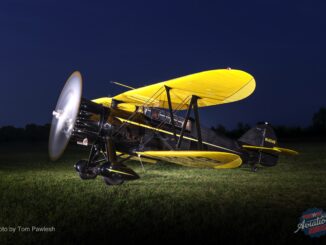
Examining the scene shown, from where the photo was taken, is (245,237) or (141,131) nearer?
(245,237)

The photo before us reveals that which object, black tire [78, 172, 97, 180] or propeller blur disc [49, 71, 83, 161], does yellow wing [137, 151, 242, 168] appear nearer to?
black tire [78, 172, 97, 180]

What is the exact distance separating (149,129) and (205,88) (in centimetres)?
180

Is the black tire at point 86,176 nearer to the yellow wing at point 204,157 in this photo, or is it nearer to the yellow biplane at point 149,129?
the yellow biplane at point 149,129

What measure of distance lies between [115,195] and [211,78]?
295 centimetres

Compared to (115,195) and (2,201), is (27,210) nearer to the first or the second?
(2,201)

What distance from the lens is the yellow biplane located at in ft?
24.1

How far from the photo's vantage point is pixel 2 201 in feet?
20.0

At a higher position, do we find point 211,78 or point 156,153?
point 211,78

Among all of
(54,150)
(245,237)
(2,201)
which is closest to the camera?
(245,237)

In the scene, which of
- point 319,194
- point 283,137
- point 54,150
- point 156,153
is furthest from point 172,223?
point 283,137

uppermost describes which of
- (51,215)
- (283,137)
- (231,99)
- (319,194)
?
(231,99)

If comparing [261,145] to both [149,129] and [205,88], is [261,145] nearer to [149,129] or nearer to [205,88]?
[205,88]

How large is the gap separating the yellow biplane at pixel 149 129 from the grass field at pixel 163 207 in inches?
22.2

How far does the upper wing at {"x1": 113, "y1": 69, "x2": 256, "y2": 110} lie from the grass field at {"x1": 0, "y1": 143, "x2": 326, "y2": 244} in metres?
2.02
